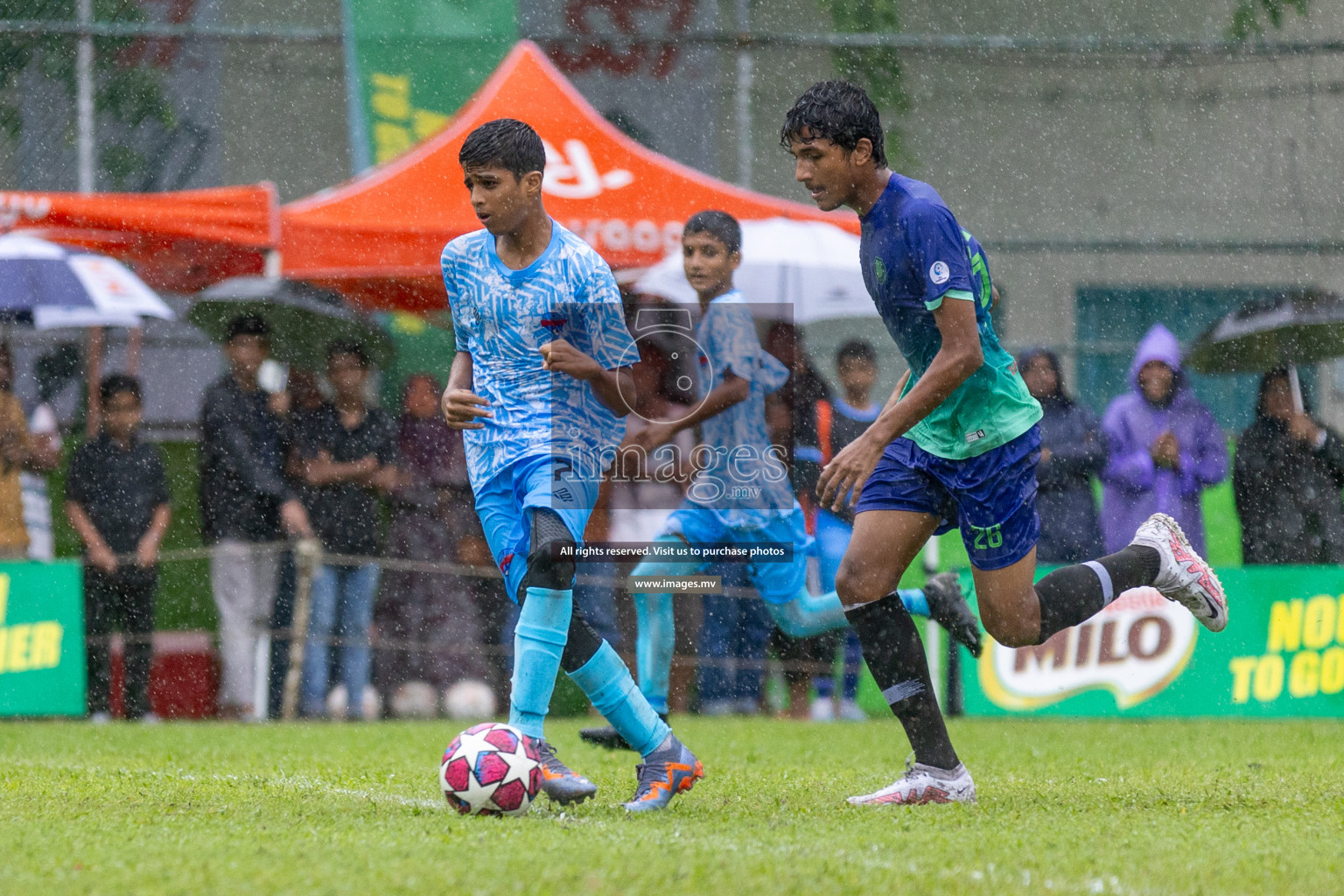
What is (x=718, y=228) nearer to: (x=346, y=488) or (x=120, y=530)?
(x=346, y=488)

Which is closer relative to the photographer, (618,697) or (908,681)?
(618,697)

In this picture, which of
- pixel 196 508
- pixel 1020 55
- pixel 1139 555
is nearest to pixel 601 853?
pixel 1139 555

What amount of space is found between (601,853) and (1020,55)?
1121 centimetres

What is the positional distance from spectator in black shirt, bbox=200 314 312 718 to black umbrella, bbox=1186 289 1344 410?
633 centimetres

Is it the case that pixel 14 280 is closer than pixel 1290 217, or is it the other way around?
pixel 14 280

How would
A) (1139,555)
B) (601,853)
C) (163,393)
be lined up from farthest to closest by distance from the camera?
(163,393) < (1139,555) < (601,853)

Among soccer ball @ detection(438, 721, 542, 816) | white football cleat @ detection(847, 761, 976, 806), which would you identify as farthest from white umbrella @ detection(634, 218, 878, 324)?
soccer ball @ detection(438, 721, 542, 816)

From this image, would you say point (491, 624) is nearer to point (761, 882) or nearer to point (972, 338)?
point (972, 338)

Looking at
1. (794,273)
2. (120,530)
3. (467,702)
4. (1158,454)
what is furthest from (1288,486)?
(120,530)

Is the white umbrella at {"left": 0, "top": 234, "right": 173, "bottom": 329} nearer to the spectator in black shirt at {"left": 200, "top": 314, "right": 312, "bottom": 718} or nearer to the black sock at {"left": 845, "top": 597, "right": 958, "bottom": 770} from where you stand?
the spectator in black shirt at {"left": 200, "top": 314, "right": 312, "bottom": 718}

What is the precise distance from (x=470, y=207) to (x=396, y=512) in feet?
6.72

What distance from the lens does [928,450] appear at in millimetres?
5277

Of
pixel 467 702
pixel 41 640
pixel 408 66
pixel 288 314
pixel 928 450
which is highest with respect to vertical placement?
pixel 408 66

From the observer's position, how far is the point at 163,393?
12.7 m
